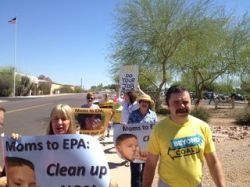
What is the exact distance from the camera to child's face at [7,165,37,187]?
13.4 ft

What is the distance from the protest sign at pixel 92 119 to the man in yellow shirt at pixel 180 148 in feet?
25.3

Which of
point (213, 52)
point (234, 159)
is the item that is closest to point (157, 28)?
point (213, 52)

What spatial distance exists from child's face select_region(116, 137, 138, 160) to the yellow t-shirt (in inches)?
86.6

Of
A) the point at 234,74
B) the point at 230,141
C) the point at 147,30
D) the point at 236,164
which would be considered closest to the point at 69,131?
the point at 236,164

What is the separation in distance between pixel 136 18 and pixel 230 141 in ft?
49.2

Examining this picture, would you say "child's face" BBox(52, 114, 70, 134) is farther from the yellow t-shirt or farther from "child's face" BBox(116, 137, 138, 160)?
"child's face" BBox(116, 137, 138, 160)

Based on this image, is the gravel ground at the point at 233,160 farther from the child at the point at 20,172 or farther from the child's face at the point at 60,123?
the child at the point at 20,172

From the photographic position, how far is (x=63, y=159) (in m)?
4.16

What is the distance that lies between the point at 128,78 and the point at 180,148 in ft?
36.1

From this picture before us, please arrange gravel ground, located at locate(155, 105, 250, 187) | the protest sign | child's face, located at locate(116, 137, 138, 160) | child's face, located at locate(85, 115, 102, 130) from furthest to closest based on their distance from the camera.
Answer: child's face, located at locate(85, 115, 102, 130), the protest sign, gravel ground, located at locate(155, 105, 250, 187), child's face, located at locate(116, 137, 138, 160)

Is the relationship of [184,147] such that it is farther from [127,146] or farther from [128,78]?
[128,78]

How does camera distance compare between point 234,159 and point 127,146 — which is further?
point 234,159

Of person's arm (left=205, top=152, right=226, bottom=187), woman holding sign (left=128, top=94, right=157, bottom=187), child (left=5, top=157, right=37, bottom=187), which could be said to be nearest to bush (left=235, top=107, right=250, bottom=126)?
woman holding sign (left=128, top=94, right=157, bottom=187)

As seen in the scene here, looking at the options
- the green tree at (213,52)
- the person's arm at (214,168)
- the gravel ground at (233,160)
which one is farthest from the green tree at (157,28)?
the person's arm at (214,168)
